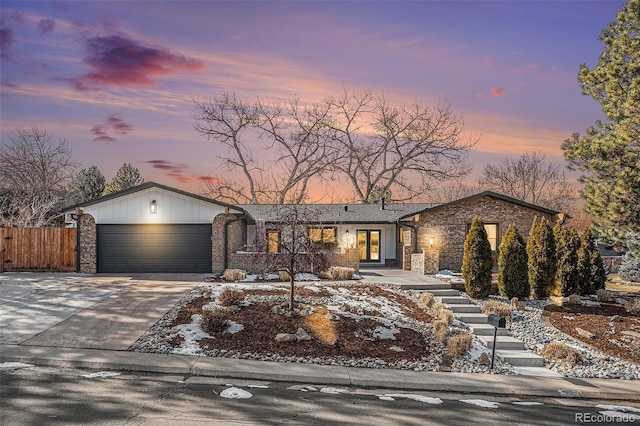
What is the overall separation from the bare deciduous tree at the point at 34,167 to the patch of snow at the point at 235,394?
1090 inches

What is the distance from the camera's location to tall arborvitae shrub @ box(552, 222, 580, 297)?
1537 centimetres

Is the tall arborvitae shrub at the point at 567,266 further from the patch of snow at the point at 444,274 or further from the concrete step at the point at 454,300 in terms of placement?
the patch of snow at the point at 444,274

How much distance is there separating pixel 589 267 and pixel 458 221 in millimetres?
6511

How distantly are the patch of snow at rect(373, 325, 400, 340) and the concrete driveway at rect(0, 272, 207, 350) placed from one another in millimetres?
5470

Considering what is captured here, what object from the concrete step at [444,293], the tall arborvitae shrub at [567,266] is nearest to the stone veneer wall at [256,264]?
the concrete step at [444,293]

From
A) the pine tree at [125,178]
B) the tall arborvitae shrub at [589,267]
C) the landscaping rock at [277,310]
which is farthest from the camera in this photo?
the pine tree at [125,178]

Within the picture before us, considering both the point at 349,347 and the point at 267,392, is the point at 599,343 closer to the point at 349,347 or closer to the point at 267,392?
the point at 349,347

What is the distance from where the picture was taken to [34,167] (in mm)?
31766

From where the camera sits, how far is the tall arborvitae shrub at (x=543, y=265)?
15312 millimetres

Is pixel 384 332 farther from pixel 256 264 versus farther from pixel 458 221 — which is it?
pixel 458 221

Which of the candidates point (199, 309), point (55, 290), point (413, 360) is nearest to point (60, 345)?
point (199, 309)

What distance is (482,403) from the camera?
714 centimetres

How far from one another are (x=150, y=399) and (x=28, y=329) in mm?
5431

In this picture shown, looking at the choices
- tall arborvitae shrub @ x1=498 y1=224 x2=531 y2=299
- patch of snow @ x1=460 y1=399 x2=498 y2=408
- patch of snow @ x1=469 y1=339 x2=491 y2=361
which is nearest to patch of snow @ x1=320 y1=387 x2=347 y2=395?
patch of snow @ x1=460 y1=399 x2=498 y2=408
